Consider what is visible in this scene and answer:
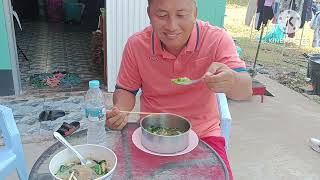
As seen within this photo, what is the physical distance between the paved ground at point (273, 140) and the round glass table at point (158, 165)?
1.42 meters

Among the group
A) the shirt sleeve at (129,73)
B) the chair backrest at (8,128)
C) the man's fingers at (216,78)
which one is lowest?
the chair backrest at (8,128)

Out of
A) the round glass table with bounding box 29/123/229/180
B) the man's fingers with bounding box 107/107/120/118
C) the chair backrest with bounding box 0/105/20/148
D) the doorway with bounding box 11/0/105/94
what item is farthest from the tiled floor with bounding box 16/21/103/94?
the round glass table with bounding box 29/123/229/180

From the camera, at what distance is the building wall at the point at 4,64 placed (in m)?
3.66

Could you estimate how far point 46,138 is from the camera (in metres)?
3.04

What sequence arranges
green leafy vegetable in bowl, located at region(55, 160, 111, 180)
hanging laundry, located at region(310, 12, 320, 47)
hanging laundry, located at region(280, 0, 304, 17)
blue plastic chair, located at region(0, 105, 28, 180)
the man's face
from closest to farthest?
green leafy vegetable in bowl, located at region(55, 160, 111, 180)
the man's face
blue plastic chair, located at region(0, 105, 28, 180)
hanging laundry, located at region(280, 0, 304, 17)
hanging laundry, located at region(310, 12, 320, 47)

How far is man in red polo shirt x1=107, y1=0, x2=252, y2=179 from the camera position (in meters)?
1.59

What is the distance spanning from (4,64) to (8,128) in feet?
7.77

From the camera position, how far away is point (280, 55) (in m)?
6.63

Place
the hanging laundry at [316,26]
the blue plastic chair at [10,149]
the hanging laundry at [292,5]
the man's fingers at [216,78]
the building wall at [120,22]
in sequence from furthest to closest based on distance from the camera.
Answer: the hanging laundry at [316,26] < the hanging laundry at [292,5] < the building wall at [120,22] < the blue plastic chair at [10,149] < the man's fingers at [216,78]

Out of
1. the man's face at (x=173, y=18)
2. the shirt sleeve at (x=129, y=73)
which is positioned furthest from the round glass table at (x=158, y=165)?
the man's face at (x=173, y=18)

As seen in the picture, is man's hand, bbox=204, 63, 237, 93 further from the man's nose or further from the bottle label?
the bottle label

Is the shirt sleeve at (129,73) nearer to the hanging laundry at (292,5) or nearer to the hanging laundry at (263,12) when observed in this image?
the hanging laundry at (263,12)

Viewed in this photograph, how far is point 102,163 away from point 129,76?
0.69 m

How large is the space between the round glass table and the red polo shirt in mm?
317
